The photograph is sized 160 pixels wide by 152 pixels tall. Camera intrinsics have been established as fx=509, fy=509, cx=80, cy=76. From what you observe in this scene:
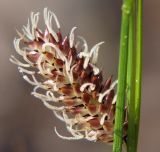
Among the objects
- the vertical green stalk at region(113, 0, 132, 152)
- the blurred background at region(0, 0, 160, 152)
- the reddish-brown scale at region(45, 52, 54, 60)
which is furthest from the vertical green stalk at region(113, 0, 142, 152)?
the blurred background at region(0, 0, 160, 152)

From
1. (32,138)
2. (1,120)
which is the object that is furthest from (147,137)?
(1,120)

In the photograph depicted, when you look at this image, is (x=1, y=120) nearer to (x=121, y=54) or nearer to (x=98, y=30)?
(x=98, y=30)

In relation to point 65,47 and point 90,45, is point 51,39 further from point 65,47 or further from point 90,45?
point 90,45

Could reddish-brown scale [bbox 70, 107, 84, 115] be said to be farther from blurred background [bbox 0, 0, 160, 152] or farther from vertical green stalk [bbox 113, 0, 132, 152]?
blurred background [bbox 0, 0, 160, 152]

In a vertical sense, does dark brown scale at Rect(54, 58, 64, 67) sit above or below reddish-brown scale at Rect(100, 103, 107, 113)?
above

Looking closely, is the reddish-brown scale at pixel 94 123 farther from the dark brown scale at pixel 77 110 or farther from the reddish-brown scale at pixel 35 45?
the reddish-brown scale at pixel 35 45

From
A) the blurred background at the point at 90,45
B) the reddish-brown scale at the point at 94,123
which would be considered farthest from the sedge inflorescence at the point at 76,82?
the blurred background at the point at 90,45

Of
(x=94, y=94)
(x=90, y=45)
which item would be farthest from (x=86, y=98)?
(x=90, y=45)
